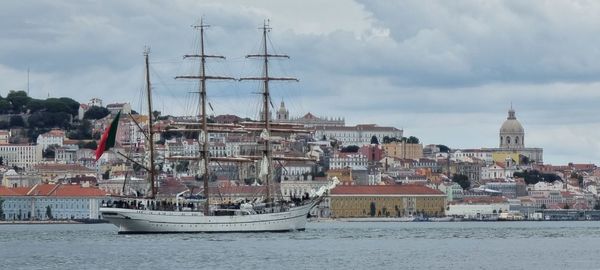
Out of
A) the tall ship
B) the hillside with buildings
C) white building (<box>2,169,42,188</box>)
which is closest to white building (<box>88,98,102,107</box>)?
the hillside with buildings

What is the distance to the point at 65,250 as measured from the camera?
52781 mm

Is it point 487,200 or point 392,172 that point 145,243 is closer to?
point 487,200

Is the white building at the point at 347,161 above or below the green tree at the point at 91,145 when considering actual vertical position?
below

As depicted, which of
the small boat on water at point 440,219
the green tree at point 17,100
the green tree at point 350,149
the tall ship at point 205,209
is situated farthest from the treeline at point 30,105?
the tall ship at point 205,209

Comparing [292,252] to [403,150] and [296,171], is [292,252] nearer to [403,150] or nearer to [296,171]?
[296,171]

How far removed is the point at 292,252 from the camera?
4994 cm

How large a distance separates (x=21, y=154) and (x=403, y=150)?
38955 mm

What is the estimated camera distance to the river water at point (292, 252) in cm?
4447

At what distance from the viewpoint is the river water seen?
146ft

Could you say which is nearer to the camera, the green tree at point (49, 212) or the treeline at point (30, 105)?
the green tree at point (49, 212)

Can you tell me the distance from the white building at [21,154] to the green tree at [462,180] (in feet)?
122

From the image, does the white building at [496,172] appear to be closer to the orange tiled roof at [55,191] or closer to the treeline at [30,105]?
the treeline at [30,105]

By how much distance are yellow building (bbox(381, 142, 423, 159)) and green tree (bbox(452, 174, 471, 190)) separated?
1345 centimetres

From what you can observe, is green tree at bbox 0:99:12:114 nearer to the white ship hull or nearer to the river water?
the river water
